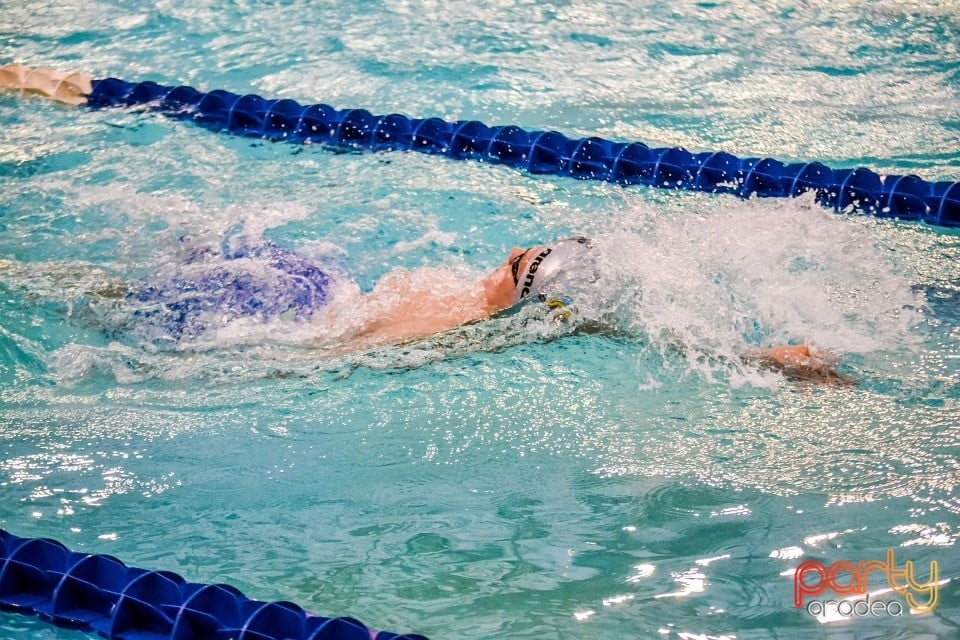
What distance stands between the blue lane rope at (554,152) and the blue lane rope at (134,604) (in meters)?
2.81

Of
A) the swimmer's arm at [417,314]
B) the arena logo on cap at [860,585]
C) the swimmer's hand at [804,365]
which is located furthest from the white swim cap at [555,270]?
the arena logo on cap at [860,585]

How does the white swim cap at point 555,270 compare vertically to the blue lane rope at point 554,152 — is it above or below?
below

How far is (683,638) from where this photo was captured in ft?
6.72

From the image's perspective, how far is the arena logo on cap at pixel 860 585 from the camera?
2.09 metres

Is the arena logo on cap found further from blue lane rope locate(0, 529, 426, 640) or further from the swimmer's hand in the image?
blue lane rope locate(0, 529, 426, 640)

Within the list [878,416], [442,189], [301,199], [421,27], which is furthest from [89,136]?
[878,416]

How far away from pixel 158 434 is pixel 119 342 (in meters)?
0.53

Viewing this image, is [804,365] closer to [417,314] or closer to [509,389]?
[509,389]

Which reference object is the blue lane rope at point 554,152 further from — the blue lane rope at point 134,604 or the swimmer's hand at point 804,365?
the blue lane rope at point 134,604

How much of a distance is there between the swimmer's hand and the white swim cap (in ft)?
2.01

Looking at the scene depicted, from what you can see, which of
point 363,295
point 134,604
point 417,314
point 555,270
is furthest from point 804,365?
point 134,604

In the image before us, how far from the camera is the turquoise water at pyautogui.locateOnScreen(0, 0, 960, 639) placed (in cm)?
230

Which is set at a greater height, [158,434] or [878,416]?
[878,416]

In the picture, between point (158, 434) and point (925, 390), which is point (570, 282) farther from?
point (158, 434)
